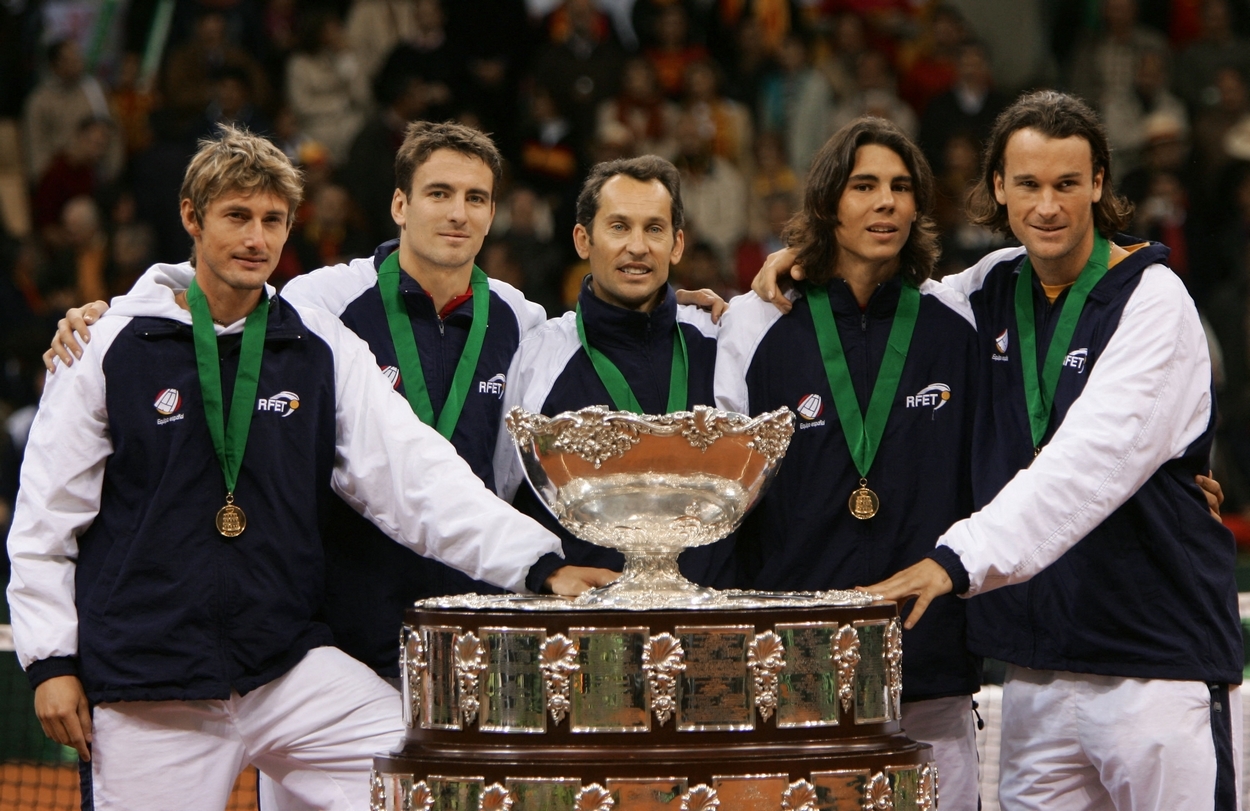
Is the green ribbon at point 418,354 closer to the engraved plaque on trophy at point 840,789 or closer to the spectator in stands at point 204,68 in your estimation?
the engraved plaque on trophy at point 840,789

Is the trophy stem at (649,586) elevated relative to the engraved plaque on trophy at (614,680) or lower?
elevated

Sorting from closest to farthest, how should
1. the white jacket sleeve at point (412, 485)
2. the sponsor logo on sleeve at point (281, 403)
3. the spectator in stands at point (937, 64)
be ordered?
the white jacket sleeve at point (412, 485) < the sponsor logo on sleeve at point (281, 403) < the spectator in stands at point (937, 64)

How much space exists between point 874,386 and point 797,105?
8612mm

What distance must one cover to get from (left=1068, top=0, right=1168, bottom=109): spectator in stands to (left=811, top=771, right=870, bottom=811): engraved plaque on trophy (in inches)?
414

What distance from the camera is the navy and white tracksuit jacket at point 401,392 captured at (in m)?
5.71

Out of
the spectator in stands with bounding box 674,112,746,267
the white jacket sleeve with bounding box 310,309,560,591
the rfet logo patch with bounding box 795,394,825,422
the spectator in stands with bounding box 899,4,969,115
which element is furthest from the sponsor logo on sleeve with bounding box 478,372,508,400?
the spectator in stands with bounding box 899,4,969,115

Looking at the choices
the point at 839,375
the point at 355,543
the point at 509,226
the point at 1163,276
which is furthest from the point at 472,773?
the point at 509,226

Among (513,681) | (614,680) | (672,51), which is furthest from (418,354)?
(672,51)

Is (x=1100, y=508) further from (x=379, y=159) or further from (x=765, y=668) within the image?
(x=379, y=159)

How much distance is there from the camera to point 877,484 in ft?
18.4

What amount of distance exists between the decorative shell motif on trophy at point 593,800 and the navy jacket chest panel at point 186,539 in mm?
1481

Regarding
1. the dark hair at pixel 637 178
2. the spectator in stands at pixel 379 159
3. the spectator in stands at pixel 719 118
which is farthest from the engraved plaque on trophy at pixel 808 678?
the spectator in stands at pixel 719 118

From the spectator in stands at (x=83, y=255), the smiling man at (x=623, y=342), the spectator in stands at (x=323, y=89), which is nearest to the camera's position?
the smiling man at (x=623, y=342)

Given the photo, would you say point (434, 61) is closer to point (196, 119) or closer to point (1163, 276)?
point (196, 119)
